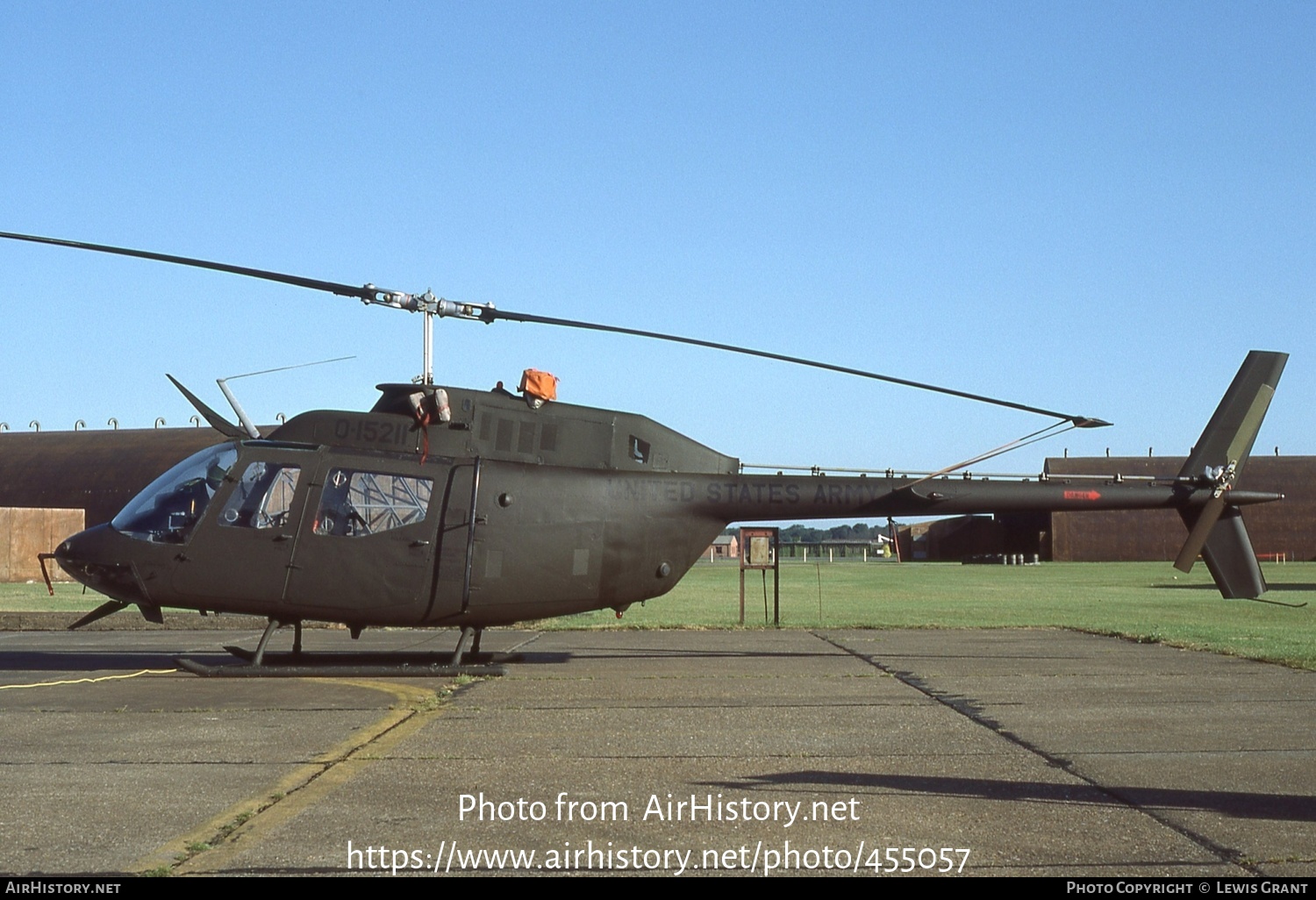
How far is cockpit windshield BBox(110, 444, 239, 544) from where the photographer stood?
13.1 m

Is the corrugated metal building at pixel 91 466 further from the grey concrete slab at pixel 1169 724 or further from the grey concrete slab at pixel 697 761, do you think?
the grey concrete slab at pixel 1169 724

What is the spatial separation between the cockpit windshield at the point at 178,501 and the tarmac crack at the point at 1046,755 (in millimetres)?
7667

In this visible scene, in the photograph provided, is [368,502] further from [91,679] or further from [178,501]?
[91,679]

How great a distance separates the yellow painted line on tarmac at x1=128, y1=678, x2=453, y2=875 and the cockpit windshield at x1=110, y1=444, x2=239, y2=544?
13.3ft

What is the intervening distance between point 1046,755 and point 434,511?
7409 millimetres

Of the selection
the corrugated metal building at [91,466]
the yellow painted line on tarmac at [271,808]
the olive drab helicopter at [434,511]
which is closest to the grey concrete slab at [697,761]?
the yellow painted line on tarmac at [271,808]

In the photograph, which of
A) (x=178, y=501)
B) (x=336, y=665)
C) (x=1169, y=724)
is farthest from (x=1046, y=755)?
(x=178, y=501)

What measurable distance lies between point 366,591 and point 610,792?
685cm

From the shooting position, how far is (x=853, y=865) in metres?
5.45

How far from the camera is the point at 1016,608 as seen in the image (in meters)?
27.6

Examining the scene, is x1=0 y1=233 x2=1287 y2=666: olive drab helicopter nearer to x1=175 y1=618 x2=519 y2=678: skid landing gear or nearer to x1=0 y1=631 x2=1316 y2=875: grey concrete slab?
x1=175 y1=618 x2=519 y2=678: skid landing gear

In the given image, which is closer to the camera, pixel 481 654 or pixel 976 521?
pixel 481 654
